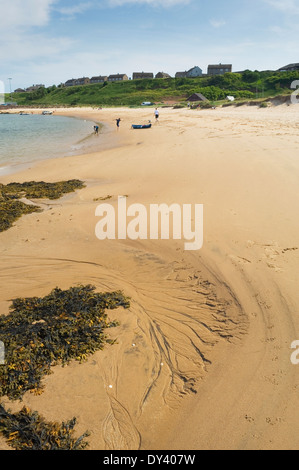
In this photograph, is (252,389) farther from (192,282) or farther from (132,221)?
(132,221)

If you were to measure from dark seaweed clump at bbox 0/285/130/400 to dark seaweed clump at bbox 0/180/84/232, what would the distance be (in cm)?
490

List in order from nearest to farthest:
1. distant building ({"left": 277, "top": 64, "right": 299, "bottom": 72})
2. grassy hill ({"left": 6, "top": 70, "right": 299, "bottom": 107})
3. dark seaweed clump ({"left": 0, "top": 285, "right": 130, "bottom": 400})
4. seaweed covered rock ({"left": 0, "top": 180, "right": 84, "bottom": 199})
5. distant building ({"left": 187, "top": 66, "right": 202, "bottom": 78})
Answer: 1. dark seaweed clump ({"left": 0, "top": 285, "right": 130, "bottom": 400})
2. seaweed covered rock ({"left": 0, "top": 180, "right": 84, "bottom": 199})
3. grassy hill ({"left": 6, "top": 70, "right": 299, "bottom": 107})
4. distant building ({"left": 277, "top": 64, "right": 299, "bottom": 72})
5. distant building ({"left": 187, "top": 66, "right": 202, "bottom": 78})

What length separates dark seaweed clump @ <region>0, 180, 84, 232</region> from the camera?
34.7ft

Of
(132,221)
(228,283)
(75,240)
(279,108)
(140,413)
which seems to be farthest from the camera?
(279,108)

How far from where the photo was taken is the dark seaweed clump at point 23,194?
10.6 m

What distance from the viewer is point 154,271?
275 inches

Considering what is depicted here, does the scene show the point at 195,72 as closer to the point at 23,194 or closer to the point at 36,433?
the point at 23,194

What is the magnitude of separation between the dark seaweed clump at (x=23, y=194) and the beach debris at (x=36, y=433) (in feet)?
23.3

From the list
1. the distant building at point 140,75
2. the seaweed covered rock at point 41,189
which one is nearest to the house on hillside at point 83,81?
the distant building at point 140,75

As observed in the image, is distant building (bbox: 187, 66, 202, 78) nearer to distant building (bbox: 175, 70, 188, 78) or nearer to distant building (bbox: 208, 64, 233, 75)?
distant building (bbox: 175, 70, 188, 78)

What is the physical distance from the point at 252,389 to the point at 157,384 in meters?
1.37

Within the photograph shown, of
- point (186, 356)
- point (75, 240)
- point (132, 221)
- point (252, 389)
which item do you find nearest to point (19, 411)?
point (186, 356)

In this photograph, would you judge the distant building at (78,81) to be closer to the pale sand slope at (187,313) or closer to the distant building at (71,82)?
the distant building at (71,82)

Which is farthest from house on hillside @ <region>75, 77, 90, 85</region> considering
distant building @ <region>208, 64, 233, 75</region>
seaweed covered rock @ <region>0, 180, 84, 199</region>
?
seaweed covered rock @ <region>0, 180, 84, 199</region>
